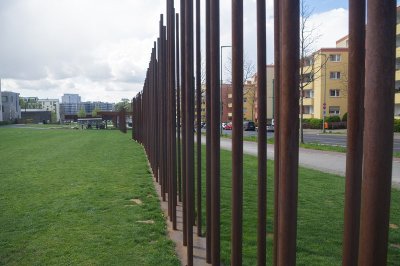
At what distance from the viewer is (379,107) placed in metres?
1.49

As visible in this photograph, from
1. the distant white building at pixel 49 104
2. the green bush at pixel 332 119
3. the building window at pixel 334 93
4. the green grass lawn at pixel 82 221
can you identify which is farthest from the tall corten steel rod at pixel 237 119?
the distant white building at pixel 49 104

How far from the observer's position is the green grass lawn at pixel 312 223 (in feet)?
13.5

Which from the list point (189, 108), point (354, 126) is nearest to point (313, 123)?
point (189, 108)

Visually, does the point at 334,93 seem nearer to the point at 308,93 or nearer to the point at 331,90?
the point at 331,90

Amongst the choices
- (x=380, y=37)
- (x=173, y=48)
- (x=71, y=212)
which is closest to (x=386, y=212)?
(x=380, y=37)

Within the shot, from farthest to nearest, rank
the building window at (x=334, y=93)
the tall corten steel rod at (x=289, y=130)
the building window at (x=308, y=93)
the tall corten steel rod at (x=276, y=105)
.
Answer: the building window at (x=308, y=93)
the building window at (x=334, y=93)
the tall corten steel rod at (x=276, y=105)
the tall corten steel rod at (x=289, y=130)

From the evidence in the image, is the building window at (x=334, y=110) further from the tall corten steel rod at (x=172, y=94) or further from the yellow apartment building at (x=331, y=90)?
the tall corten steel rod at (x=172, y=94)

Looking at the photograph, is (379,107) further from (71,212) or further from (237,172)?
(71,212)

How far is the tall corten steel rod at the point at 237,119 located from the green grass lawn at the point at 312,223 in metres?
1.02

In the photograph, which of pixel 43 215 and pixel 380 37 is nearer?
pixel 380 37

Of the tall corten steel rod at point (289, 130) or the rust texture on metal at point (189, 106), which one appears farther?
the rust texture on metal at point (189, 106)

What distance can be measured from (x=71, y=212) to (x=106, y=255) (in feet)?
7.00

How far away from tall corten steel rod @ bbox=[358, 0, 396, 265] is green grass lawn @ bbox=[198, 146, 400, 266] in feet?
7.90

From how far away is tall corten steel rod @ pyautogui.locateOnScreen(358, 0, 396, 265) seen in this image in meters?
1.47
